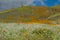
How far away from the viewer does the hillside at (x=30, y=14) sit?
28.6 ft

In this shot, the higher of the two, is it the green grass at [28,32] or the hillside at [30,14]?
the hillside at [30,14]

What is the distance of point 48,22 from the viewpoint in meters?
8.91

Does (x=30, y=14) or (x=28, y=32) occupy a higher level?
(x=30, y=14)

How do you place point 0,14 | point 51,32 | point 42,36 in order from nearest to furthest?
point 42,36 → point 51,32 → point 0,14

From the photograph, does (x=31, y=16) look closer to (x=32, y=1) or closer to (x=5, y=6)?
(x=32, y=1)

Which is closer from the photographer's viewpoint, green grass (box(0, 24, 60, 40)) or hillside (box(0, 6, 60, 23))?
green grass (box(0, 24, 60, 40))

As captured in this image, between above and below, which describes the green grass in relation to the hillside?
below

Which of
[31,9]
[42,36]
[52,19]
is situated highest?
[31,9]

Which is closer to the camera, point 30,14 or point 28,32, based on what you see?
point 28,32

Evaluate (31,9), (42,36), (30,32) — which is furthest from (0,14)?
A: (42,36)

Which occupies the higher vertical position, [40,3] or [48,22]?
[40,3]

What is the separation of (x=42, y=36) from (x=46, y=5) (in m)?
2.59

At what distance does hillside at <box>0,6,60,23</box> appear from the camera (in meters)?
8.73

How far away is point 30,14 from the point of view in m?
9.02
